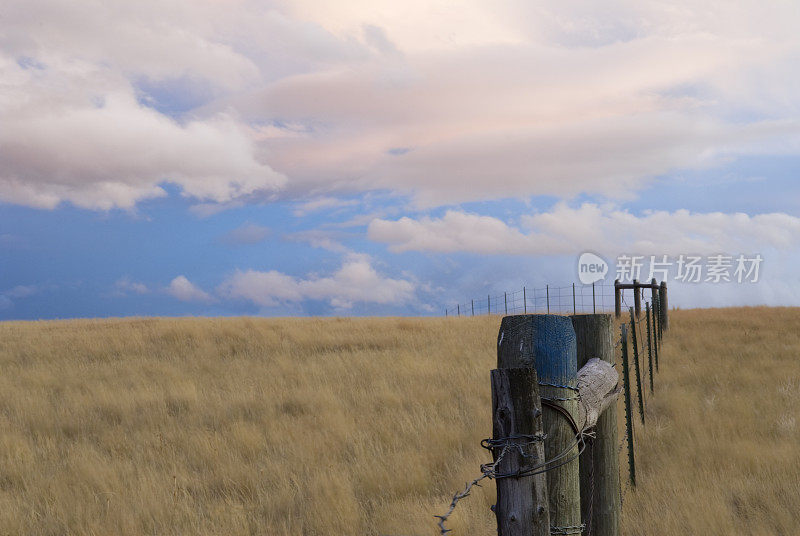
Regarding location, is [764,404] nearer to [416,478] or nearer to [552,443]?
[416,478]

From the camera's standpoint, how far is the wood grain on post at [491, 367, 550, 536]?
1.81 m

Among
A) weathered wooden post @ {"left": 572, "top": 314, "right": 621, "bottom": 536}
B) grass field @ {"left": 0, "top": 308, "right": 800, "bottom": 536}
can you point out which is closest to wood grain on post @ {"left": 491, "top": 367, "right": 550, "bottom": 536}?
weathered wooden post @ {"left": 572, "top": 314, "right": 621, "bottom": 536}

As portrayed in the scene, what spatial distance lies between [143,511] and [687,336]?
14226mm

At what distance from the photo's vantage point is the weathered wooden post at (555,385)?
6.58ft

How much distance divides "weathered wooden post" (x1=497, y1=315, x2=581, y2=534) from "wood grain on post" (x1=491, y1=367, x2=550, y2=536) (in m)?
0.19

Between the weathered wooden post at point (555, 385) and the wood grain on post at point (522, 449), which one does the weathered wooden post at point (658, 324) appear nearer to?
the weathered wooden post at point (555, 385)

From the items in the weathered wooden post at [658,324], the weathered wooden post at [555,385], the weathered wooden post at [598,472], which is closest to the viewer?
the weathered wooden post at [555,385]

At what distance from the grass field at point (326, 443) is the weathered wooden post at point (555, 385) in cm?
260

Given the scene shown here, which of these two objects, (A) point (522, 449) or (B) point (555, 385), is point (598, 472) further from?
(A) point (522, 449)

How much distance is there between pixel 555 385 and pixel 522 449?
30 centimetres

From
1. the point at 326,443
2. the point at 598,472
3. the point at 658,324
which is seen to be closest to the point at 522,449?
the point at 598,472

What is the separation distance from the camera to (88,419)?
8516mm

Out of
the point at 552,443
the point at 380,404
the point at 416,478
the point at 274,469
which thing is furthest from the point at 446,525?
the point at 380,404

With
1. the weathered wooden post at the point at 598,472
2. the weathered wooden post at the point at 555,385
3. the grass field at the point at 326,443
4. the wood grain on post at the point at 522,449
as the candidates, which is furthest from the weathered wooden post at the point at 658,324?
the wood grain on post at the point at 522,449
